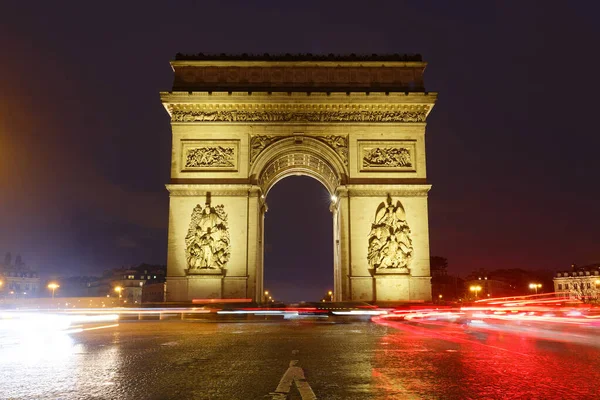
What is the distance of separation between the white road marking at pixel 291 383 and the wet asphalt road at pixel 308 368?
6 cm

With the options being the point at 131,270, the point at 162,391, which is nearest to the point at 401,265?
the point at 162,391

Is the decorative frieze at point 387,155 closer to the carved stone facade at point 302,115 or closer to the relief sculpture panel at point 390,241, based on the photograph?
the carved stone facade at point 302,115

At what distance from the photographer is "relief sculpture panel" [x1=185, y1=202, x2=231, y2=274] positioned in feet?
90.9

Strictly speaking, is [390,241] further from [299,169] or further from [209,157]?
[209,157]

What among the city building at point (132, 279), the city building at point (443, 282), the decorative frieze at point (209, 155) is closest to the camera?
the decorative frieze at point (209, 155)

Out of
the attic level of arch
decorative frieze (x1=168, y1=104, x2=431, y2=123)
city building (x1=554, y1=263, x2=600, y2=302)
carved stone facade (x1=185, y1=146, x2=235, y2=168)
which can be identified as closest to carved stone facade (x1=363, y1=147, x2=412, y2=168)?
decorative frieze (x1=168, y1=104, x2=431, y2=123)

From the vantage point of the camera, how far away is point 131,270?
11369 cm

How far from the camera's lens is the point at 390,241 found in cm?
2823

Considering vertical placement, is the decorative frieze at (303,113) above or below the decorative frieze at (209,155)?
above

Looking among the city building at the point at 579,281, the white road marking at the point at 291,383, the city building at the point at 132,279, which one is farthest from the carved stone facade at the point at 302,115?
the city building at the point at 132,279

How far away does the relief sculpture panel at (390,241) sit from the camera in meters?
28.0

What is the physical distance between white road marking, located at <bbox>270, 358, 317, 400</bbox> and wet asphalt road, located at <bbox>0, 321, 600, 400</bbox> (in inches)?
2.3

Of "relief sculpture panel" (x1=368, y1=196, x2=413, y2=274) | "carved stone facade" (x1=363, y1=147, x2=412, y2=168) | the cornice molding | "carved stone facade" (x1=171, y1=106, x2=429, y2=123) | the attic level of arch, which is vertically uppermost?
the attic level of arch

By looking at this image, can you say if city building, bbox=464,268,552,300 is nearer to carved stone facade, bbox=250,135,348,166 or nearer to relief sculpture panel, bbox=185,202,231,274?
carved stone facade, bbox=250,135,348,166
